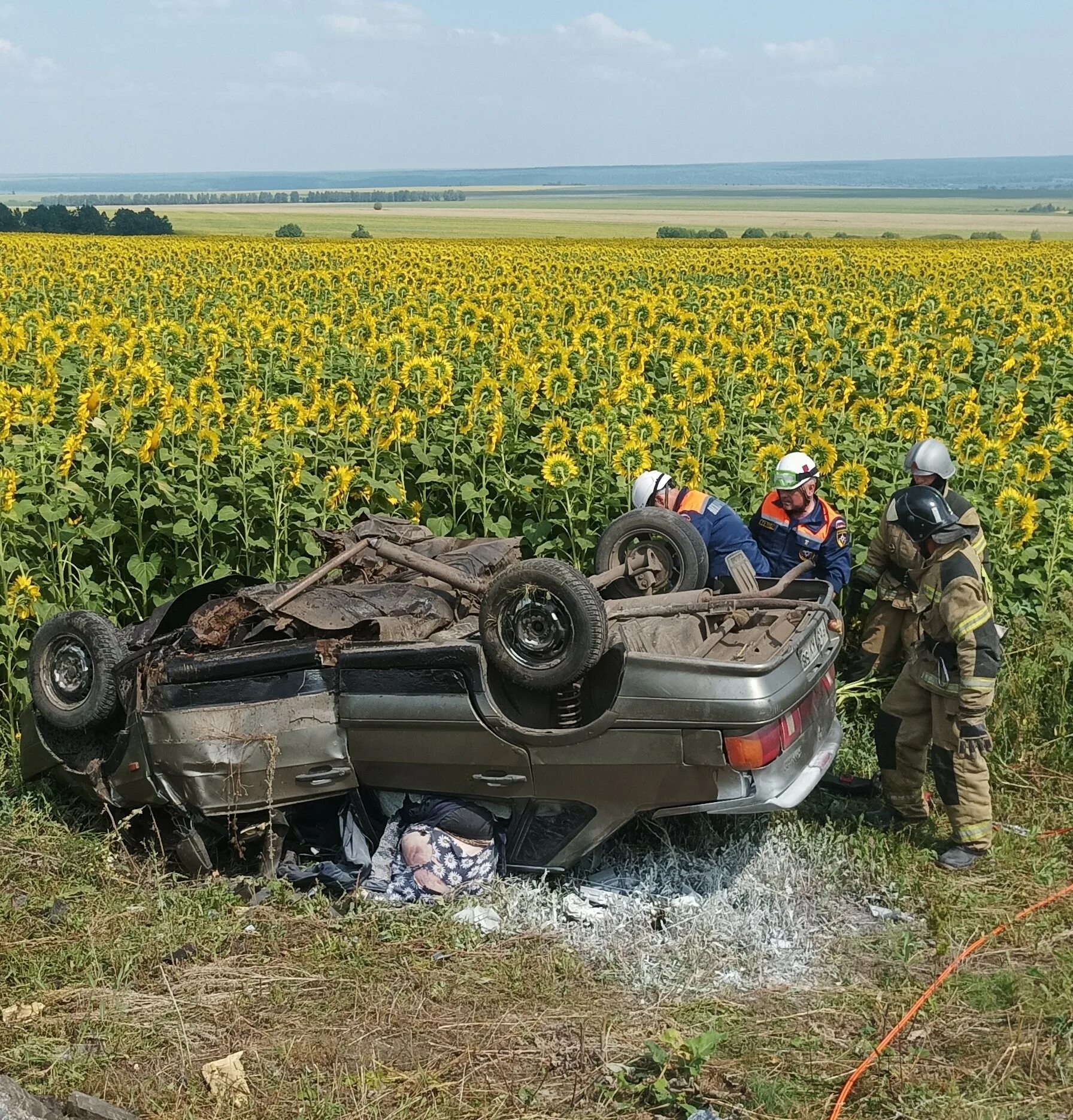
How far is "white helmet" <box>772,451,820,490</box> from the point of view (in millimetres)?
7598

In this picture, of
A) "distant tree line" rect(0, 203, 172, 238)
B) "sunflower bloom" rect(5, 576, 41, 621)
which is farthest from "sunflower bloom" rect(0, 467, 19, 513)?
"distant tree line" rect(0, 203, 172, 238)

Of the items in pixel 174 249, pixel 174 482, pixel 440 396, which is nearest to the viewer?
pixel 174 482

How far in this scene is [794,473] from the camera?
7590mm

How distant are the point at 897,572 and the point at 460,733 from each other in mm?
3172

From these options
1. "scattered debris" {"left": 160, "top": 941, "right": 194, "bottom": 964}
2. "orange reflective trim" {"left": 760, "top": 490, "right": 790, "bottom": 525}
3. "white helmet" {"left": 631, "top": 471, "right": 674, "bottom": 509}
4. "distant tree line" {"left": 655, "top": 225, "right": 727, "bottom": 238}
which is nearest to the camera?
"scattered debris" {"left": 160, "top": 941, "right": 194, "bottom": 964}

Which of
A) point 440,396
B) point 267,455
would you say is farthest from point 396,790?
point 440,396

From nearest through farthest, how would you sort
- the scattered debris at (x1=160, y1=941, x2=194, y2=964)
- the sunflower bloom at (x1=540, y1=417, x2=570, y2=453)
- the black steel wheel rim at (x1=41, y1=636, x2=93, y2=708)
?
the scattered debris at (x1=160, y1=941, x2=194, y2=964)
the black steel wheel rim at (x1=41, y1=636, x2=93, y2=708)
the sunflower bloom at (x1=540, y1=417, x2=570, y2=453)

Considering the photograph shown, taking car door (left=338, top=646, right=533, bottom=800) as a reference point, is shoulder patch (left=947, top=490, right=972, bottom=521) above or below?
above

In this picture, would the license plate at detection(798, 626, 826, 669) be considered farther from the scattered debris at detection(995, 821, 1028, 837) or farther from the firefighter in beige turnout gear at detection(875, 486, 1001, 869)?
the scattered debris at detection(995, 821, 1028, 837)

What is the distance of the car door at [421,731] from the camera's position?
552 centimetres

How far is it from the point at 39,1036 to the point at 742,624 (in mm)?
3312

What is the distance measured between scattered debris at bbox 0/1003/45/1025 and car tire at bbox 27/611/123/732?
137 cm

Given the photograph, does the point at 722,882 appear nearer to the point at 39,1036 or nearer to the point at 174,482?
the point at 39,1036

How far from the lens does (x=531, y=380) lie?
9.80m
